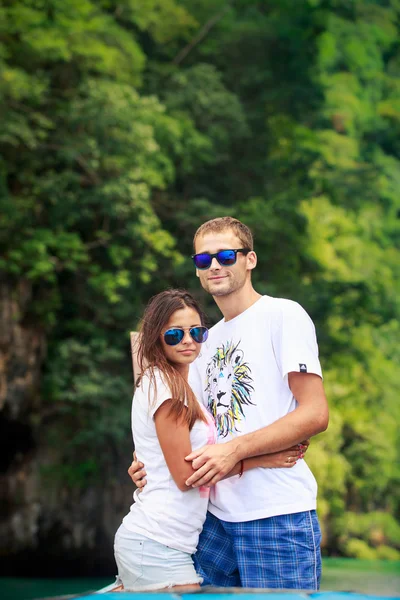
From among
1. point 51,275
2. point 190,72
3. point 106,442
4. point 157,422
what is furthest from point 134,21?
point 157,422

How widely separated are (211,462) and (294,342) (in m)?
0.42

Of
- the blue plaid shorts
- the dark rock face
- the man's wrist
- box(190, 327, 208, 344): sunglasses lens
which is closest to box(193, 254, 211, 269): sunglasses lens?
box(190, 327, 208, 344): sunglasses lens

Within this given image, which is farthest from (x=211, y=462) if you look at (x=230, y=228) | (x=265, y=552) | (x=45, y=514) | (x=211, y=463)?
(x=45, y=514)

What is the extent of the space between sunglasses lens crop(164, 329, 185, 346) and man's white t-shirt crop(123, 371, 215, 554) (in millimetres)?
118

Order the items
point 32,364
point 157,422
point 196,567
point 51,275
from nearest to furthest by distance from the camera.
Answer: point 157,422 < point 196,567 < point 51,275 < point 32,364

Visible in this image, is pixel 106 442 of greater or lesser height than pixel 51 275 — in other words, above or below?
below

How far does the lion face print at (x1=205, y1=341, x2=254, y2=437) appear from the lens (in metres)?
2.75

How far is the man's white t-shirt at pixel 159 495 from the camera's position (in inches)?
102

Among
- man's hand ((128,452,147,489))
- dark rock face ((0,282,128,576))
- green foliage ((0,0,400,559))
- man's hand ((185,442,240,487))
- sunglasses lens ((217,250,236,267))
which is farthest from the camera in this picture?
dark rock face ((0,282,128,576))

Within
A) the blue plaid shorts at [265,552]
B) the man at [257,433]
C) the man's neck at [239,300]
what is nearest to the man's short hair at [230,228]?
the man at [257,433]

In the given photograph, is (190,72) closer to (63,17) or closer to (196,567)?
(63,17)

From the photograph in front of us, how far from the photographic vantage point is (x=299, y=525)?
2680mm

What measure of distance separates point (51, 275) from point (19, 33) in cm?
363

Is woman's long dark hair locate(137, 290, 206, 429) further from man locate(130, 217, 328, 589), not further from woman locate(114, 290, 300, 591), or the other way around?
man locate(130, 217, 328, 589)
